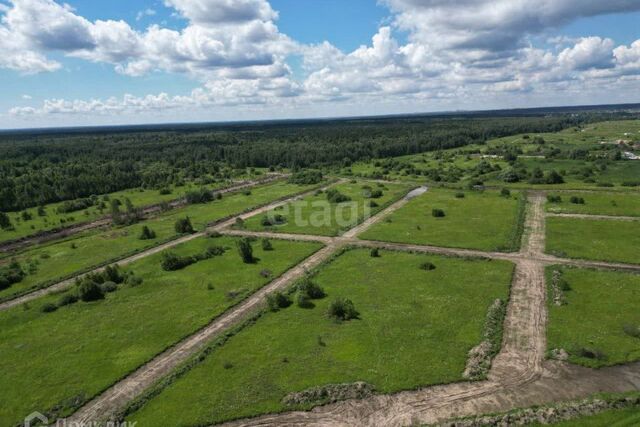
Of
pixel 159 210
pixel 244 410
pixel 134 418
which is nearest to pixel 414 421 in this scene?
pixel 244 410

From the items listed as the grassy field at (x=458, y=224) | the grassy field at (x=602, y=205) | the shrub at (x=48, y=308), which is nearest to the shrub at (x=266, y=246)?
the grassy field at (x=458, y=224)

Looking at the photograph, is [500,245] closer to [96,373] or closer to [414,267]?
[414,267]

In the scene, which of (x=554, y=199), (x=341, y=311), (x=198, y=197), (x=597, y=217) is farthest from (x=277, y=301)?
(x=554, y=199)

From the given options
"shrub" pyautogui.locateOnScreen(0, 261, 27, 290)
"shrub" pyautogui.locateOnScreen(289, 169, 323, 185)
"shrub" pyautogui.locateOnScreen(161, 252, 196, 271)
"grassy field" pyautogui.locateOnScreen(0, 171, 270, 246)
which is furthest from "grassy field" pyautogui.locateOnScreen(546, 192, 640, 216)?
"grassy field" pyautogui.locateOnScreen(0, 171, 270, 246)

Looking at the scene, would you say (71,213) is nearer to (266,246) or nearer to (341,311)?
(266,246)

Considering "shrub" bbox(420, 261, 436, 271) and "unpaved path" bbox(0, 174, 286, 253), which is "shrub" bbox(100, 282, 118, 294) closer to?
"unpaved path" bbox(0, 174, 286, 253)

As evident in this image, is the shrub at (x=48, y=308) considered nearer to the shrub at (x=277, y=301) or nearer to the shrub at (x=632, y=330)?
the shrub at (x=277, y=301)
